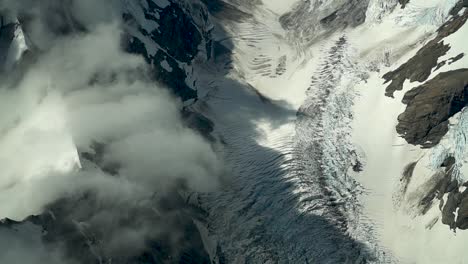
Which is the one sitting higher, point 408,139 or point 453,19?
point 453,19

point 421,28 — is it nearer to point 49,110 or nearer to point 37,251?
point 49,110

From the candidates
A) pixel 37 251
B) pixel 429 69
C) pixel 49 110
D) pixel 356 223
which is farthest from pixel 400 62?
pixel 37 251

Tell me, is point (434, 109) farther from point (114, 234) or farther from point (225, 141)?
point (114, 234)

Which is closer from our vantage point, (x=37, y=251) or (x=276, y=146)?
(x=37, y=251)

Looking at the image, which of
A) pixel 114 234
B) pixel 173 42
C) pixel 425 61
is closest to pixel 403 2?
pixel 425 61

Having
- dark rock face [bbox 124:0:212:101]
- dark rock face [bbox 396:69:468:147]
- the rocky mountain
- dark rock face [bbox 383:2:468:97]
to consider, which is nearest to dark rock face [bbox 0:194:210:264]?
the rocky mountain

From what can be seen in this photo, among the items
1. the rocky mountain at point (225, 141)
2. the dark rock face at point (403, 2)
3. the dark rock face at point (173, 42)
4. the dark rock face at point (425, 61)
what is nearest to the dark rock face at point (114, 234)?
the rocky mountain at point (225, 141)
